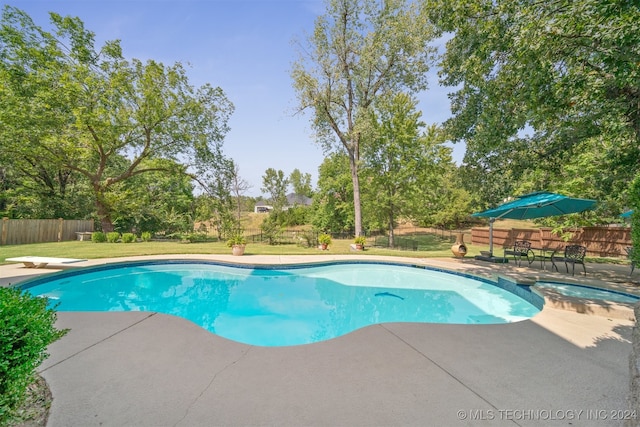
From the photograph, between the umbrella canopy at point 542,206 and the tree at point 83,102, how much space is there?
19911mm

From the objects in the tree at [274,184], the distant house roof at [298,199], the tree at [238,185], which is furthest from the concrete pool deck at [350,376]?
the tree at [274,184]

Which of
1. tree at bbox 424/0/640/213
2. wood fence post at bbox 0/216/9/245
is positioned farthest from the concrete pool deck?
wood fence post at bbox 0/216/9/245

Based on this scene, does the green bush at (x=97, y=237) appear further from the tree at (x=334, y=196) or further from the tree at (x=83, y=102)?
the tree at (x=334, y=196)

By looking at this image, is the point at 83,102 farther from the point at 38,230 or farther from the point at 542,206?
the point at 542,206

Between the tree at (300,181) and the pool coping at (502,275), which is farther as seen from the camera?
the tree at (300,181)

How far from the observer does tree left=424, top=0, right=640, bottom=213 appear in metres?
3.82

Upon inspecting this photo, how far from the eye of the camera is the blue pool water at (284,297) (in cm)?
Result: 570

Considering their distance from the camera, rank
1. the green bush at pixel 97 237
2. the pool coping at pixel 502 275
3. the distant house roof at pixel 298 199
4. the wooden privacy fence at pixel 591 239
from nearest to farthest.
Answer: the pool coping at pixel 502 275 < the wooden privacy fence at pixel 591 239 < the green bush at pixel 97 237 < the distant house roof at pixel 298 199

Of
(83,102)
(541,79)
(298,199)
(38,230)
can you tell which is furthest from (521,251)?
(298,199)

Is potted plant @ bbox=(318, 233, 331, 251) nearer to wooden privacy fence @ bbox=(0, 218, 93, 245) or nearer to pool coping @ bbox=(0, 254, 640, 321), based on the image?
pool coping @ bbox=(0, 254, 640, 321)

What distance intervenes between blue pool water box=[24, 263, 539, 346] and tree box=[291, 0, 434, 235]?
343 inches

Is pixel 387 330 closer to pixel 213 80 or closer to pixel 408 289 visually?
pixel 408 289

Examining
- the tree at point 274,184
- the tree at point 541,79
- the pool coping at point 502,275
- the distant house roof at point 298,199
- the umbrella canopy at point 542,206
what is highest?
the tree at point 274,184

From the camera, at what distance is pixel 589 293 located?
21.3ft
